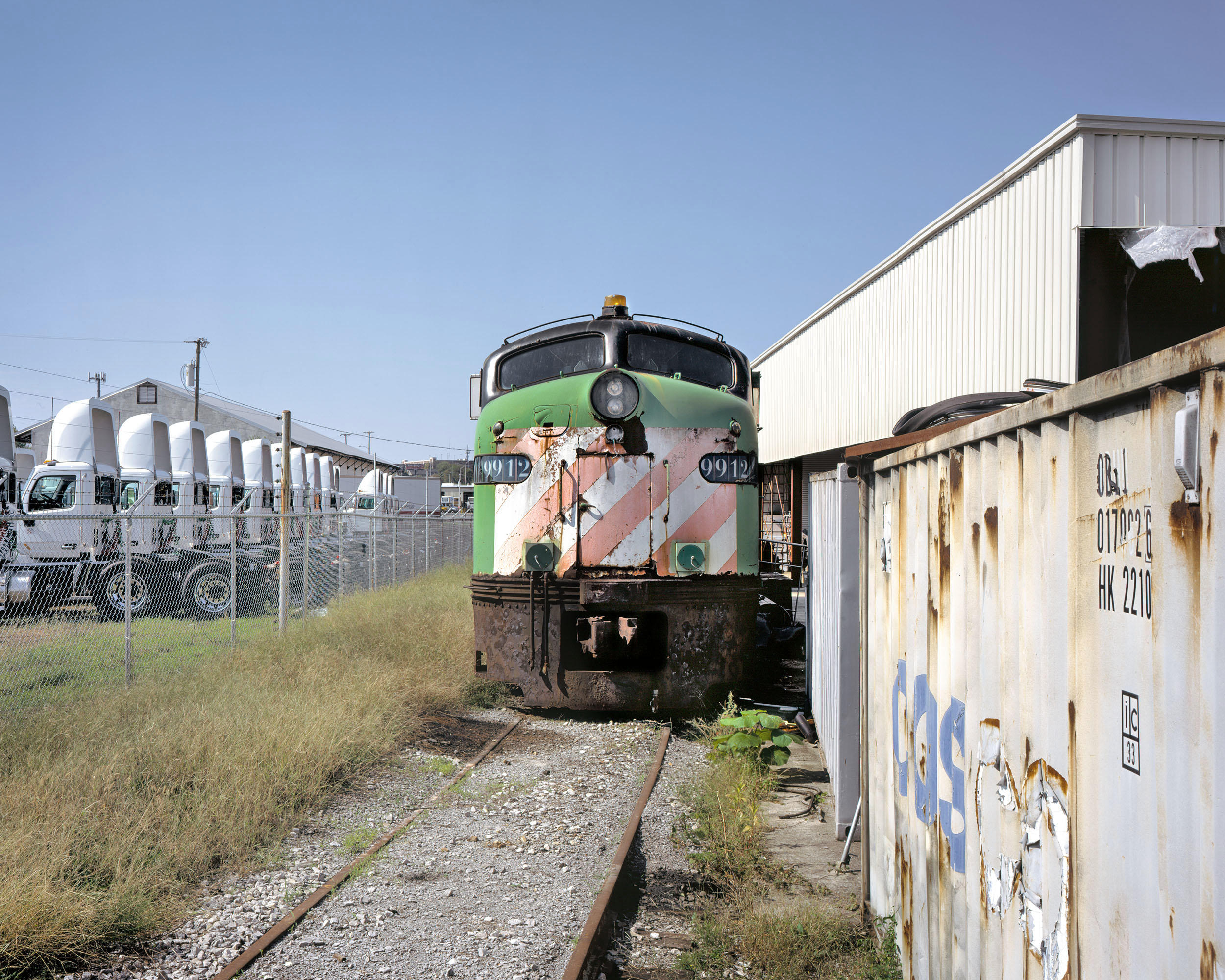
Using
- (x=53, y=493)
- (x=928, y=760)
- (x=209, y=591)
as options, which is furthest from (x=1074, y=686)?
(x=53, y=493)

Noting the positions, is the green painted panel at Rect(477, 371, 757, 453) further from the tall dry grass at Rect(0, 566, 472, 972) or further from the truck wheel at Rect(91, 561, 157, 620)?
the truck wheel at Rect(91, 561, 157, 620)

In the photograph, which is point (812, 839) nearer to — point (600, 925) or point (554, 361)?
point (600, 925)

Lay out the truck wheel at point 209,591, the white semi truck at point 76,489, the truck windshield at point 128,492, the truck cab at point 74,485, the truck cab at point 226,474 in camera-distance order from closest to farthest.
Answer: the truck wheel at point 209,591
the white semi truck at point 76,489
the truck cab at point 74,485
the truck windshield at point 128,492
the truck cab at point 226,474

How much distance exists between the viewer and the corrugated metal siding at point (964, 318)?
33.0 feet

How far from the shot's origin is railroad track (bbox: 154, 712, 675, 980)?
4109 millimetres

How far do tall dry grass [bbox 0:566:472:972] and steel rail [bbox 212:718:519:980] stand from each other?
0.60 metres

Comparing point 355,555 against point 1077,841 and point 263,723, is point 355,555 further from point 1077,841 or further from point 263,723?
point 1077,841

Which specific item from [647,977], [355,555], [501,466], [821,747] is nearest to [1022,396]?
[821,747]

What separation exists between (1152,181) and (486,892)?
385 inches

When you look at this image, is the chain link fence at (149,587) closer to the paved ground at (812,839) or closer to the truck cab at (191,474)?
the truck cab at (191,474)

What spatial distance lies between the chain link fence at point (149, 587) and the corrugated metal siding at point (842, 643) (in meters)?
6.10

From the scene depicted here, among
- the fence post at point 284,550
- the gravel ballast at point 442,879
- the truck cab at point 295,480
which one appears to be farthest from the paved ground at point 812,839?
the truck cab at point 295,480

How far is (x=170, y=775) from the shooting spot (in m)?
6.15

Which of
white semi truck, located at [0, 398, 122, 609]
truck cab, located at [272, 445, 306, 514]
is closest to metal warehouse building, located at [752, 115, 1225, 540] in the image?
white semi truck, located at [0, 398, 122, 609]
